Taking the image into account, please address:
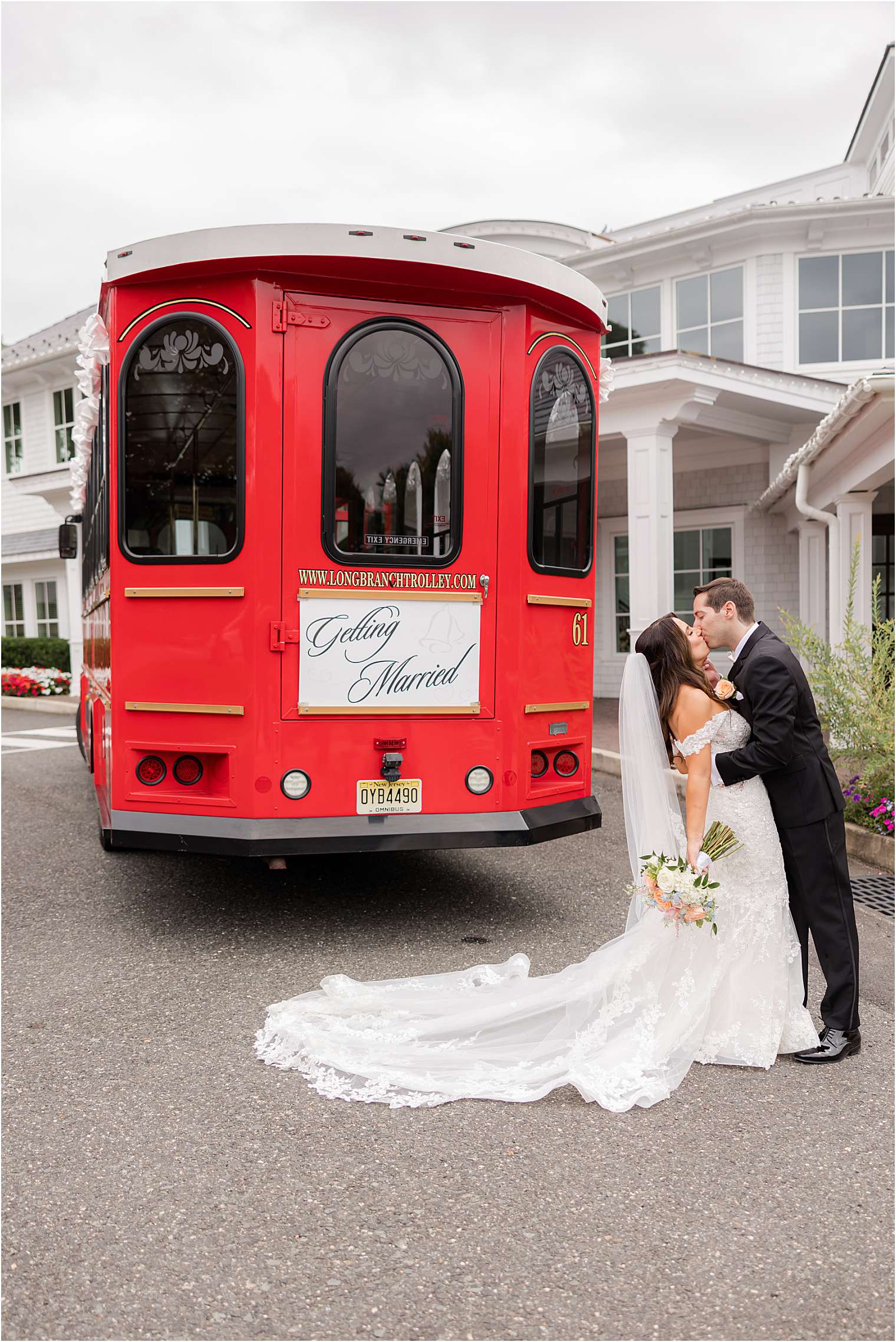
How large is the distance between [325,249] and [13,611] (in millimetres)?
21932

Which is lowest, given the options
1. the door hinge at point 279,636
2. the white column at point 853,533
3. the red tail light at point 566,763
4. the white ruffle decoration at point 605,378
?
the red tail light at point 566,763

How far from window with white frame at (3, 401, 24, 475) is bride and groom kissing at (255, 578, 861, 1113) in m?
22.4

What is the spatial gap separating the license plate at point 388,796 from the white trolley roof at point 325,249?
7.86 feet

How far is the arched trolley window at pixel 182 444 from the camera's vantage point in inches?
190

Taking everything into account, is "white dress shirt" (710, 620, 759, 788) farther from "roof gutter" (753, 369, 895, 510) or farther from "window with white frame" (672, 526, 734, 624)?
"window with white frame" (672, 526, 734, 624)

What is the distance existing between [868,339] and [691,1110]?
13.1 meters

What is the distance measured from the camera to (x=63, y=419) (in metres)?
22.3

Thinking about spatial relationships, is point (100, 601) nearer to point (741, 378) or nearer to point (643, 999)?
point (643, 999)

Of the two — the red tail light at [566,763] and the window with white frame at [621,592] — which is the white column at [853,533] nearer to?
the red tail light at [566,763]

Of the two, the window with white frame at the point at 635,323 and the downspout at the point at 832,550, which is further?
the window with white frame at the point at 635,323

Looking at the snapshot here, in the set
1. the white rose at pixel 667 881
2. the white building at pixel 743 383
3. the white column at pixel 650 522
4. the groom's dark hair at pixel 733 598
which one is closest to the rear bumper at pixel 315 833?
the white rose at pixel 667 881

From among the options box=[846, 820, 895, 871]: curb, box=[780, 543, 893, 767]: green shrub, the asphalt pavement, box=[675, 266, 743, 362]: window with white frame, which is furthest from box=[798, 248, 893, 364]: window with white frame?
the asphalt pavement

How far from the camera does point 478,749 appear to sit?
16.7 feet

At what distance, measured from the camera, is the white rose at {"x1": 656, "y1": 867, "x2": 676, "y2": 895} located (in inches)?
145
